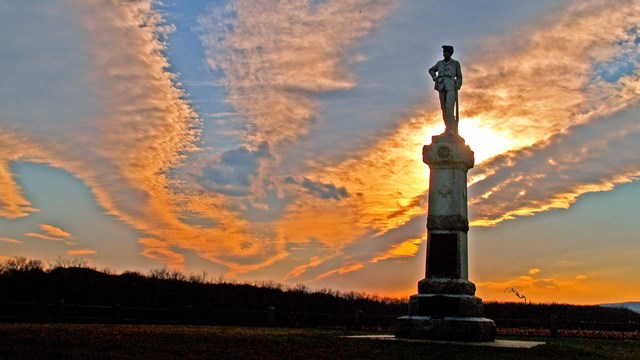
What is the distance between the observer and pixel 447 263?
1636 cm

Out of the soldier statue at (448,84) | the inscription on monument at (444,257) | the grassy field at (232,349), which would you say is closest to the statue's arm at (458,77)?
the soldier statue at (448,84)

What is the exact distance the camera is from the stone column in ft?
51.6

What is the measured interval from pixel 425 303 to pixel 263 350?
5407mm

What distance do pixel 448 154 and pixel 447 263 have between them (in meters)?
2.71

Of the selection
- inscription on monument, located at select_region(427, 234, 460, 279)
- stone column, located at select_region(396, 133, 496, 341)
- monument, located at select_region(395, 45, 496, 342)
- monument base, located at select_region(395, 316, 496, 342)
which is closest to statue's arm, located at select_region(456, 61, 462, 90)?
monument, located at select_region(395, 45, 496, 342)

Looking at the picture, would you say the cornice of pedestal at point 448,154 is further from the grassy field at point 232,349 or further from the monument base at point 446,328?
the grassy field at point 232,349

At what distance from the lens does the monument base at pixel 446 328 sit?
15492mm

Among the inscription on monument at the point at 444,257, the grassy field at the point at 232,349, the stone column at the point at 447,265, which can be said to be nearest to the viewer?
the grassy field at the point at 232,349

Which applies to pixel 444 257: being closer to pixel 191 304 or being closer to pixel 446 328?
pixel 446 328

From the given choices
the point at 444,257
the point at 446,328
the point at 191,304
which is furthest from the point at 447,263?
the point at 191,304

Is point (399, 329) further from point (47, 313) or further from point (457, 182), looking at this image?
point (47, 313)

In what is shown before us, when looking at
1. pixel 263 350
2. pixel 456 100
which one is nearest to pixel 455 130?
pixel 456 100

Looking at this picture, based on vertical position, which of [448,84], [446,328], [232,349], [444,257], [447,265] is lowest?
[232,349]

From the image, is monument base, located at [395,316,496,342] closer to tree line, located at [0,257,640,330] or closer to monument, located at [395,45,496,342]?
monument, located at [395,45,496,342]
